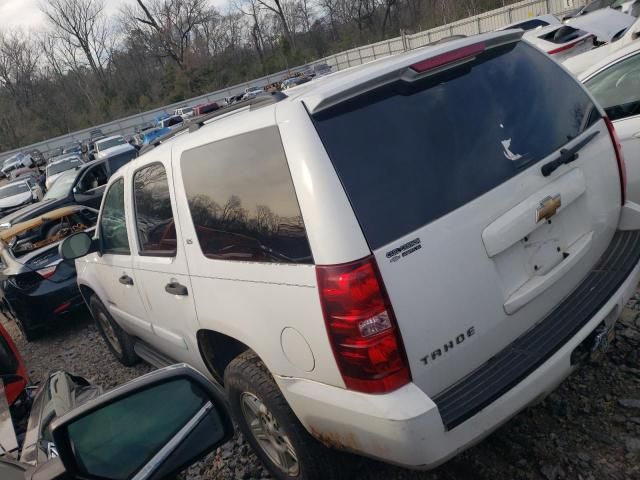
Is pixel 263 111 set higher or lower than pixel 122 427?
higher

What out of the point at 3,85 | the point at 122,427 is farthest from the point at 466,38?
the point at 3,85

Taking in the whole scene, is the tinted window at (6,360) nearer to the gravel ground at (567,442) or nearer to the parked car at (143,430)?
the gravel ground at (567,442)

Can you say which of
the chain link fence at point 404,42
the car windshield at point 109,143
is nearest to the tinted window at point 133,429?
the chain link fence at point 404,42

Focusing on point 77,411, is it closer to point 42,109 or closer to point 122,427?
point 122,427

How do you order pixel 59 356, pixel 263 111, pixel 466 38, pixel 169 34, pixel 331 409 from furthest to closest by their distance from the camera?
1. pixel 169 34
2. pixel 59 356
3. pixel 466 38
4. pixel 263 111
5. pixel 331 409

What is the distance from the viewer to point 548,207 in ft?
7.57

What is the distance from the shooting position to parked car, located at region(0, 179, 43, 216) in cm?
1908

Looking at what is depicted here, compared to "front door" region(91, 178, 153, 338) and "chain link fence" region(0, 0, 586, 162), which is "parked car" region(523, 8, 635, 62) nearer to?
"front door" region(91, 178, 153, 338)

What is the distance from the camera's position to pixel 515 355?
7.32ft

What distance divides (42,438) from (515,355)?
2.18 m

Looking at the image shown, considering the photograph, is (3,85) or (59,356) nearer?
(59,356)

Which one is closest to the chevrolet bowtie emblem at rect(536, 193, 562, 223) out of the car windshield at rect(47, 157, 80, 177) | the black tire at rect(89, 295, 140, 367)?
the black tire at rect(89, 295, 140, 367)

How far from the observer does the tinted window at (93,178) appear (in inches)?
457

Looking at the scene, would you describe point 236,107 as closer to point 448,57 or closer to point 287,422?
point 448,57
